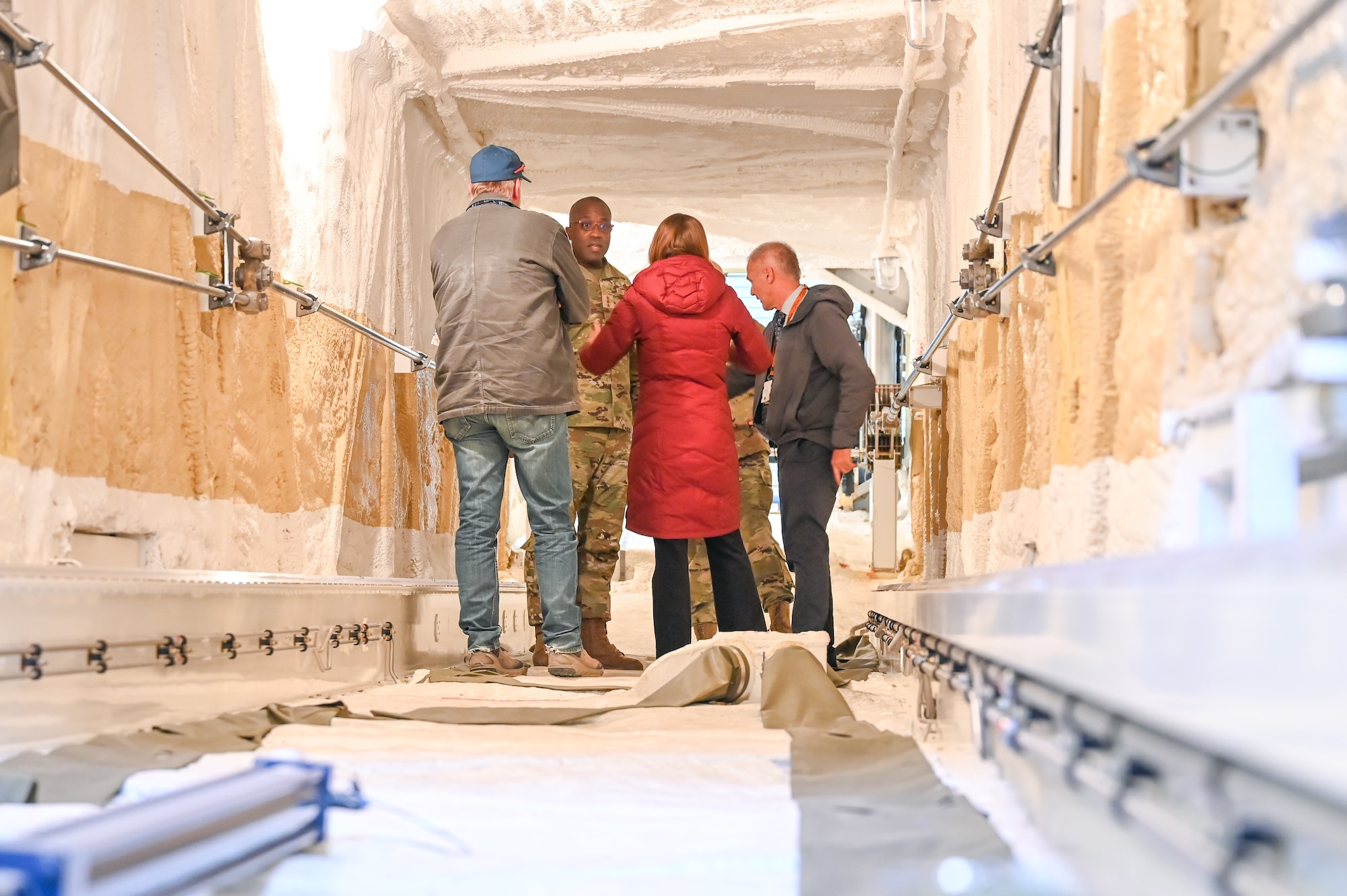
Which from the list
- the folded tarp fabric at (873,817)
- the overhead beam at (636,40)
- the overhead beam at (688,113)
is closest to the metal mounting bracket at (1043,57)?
the folded tarp fabric at (873,817)

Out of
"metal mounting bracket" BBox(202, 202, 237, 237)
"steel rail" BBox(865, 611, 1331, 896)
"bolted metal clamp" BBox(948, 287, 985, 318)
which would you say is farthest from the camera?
"bolted metal clamp" BBox(948, 287, 985, 318)

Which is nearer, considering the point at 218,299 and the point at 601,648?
the point at 218,299

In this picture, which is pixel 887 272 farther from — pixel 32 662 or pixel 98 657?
pixel 32 662

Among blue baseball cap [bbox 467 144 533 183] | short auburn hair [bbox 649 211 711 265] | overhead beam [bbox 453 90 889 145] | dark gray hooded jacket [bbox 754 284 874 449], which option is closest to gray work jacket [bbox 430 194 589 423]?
blue baseball cap [bbox 467 144 533 183]

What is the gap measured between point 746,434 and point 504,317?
5.48 ft

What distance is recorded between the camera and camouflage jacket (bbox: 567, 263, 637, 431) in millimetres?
4246

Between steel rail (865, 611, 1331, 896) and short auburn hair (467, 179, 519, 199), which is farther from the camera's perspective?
short auburn hair (467, 179, 519, 199)

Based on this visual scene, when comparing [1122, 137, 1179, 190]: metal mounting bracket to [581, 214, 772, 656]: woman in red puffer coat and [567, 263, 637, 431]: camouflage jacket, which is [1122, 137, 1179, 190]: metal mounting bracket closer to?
[581, 214, 772, 656]: woman in red puffer coat

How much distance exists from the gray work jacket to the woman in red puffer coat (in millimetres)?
392

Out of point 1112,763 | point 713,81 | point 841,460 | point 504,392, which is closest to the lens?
point 1112,763

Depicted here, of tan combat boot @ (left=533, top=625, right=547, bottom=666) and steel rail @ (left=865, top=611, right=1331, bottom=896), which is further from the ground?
steel rail @ (left=865, top=611, right=1331, bottom=896)

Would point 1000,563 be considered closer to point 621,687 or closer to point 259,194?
point 621,687

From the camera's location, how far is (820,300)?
158 inches

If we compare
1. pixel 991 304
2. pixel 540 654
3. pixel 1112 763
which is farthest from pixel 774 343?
pixel 1112 763
